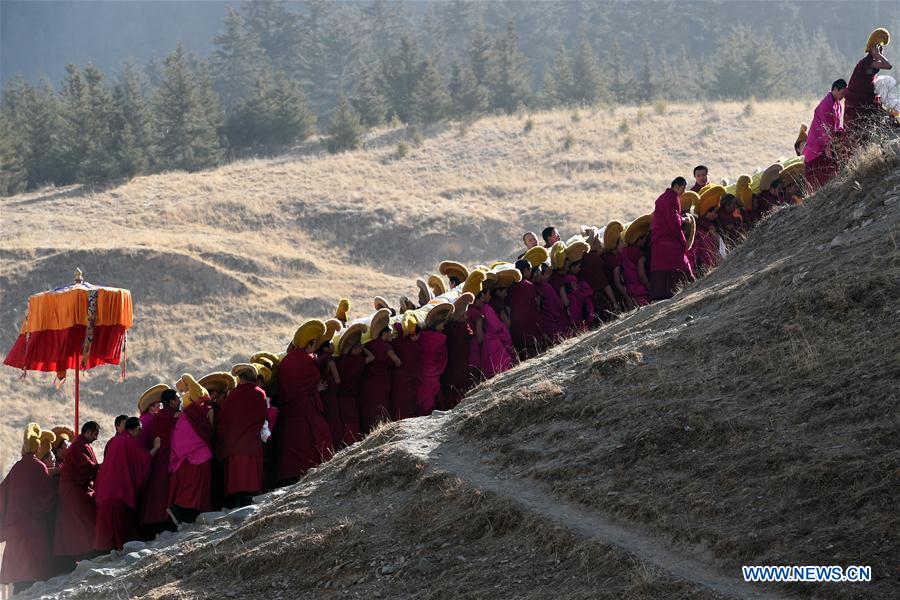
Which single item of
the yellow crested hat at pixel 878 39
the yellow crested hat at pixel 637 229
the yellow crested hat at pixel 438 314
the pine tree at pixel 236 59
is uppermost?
the pine tree at pixel 236 59

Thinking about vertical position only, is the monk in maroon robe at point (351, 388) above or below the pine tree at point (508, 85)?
below

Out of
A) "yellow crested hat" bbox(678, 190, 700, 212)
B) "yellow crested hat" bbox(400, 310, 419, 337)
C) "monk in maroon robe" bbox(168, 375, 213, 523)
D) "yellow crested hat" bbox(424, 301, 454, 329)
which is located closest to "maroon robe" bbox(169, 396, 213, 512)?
"monk in maroon robe" bbox(168, 375, 213, 523)

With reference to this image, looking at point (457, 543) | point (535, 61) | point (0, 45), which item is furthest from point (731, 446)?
point (0, 45)

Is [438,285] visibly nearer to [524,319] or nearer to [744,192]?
[524,319]

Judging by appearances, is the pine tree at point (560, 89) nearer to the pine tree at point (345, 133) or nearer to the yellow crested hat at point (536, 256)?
the pine tree at point (345, 133)

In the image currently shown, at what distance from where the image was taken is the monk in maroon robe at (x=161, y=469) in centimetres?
1110

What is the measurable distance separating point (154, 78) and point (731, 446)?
8522cm

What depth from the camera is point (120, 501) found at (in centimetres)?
1105

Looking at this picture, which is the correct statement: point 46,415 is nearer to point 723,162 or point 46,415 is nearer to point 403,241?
point 403,241

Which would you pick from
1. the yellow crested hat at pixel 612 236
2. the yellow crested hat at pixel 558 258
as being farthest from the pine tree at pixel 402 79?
the yellow crested hat at pixel 558 258

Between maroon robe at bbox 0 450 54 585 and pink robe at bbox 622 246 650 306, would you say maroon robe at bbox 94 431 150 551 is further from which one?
pink robe at bbox 622 246 650 306

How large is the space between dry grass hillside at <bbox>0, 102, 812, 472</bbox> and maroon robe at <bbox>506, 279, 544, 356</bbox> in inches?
483

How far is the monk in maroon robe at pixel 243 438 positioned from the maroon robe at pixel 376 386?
1173 millimetres

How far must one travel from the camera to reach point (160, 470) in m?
11.2
